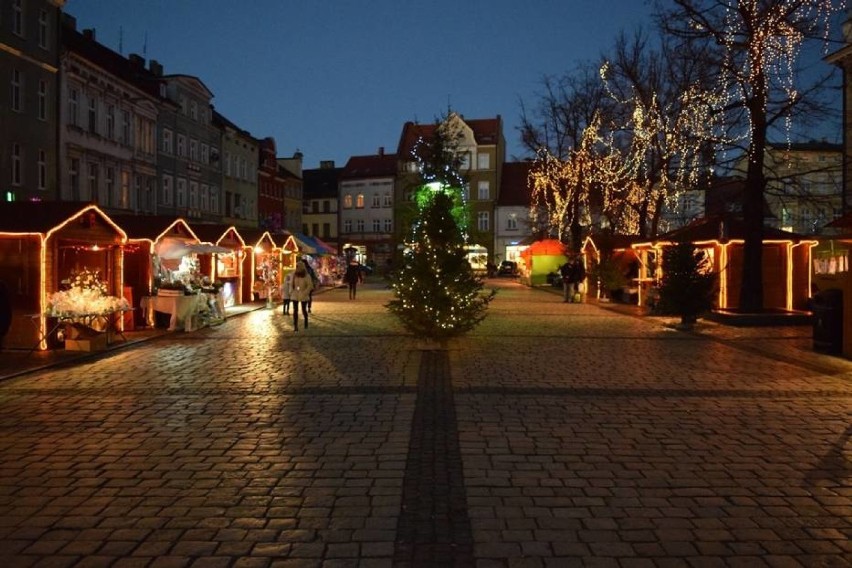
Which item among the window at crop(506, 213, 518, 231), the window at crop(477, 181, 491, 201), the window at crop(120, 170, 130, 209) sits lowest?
the window at crop(120, 170, 130, 209)

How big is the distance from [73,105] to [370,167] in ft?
187

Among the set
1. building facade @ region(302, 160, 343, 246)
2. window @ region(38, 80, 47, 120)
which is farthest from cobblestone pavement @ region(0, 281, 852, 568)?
building facade @ region(302, 160, 343, 246)

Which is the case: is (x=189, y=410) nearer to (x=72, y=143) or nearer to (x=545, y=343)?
(x=545, y=343)

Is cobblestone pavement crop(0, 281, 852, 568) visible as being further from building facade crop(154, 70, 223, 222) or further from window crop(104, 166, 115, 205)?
building facade crop(154, 70, 223, 222)

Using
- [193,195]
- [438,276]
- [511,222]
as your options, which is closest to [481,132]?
[511,222]

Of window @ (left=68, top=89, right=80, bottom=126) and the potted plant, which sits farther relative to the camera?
window @ (left=68, top=89, right=80, bottom=126)

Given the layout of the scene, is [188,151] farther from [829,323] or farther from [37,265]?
[829,323]

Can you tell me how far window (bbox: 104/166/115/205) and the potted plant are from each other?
2491 centimetres

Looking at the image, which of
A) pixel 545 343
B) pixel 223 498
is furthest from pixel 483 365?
pixel 223 498

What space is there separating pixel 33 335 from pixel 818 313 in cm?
1477

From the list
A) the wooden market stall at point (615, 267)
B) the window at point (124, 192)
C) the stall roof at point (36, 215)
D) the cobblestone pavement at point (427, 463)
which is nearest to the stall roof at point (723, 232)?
the wooden market stall at point (615, 267)

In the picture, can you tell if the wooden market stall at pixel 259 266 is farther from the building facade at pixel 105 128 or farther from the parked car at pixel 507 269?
the parked car at pixel 507 269

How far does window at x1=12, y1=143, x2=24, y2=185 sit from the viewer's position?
27.8 metres

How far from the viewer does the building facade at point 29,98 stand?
89.0 ft
